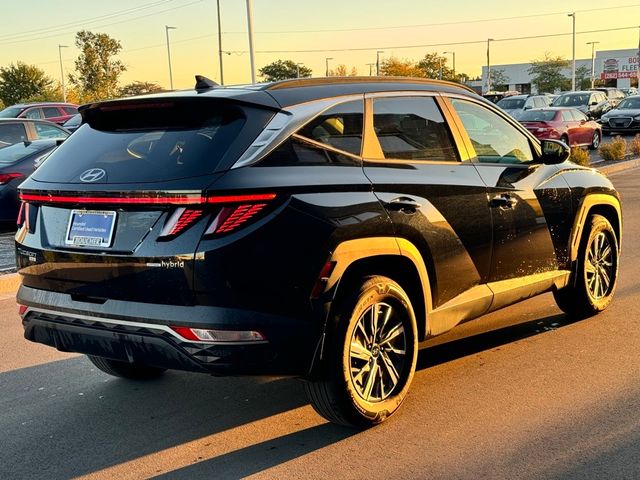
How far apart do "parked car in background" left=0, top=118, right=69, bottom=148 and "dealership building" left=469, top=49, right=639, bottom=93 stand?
89956mm

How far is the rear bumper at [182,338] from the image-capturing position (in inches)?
138

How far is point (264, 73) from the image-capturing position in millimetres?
107125

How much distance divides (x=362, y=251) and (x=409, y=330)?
26.5 inches

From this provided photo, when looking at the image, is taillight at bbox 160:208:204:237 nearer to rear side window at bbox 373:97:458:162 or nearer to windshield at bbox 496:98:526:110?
rear side window at bbox 373:97:458:162

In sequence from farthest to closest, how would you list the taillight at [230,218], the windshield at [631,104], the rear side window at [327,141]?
the windshield at [631,104] < the rear side window at [327,141] < the taillight at [230,218]

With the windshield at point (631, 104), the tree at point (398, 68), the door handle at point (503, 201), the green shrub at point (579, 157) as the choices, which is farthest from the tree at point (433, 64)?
the door handle at point (503, 201)

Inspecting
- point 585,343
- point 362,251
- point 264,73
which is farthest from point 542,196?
point 264,73

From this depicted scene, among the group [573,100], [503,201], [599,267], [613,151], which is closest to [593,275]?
[599,267]

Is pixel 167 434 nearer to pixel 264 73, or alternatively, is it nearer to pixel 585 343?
pixel 585 343

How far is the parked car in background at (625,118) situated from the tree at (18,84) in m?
50.9

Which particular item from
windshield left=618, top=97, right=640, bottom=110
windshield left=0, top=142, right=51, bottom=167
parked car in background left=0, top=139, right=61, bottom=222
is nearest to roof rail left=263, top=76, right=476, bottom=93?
parked car in background left=0, top=139, right=61, bottom=222

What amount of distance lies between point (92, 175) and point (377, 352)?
1792mm

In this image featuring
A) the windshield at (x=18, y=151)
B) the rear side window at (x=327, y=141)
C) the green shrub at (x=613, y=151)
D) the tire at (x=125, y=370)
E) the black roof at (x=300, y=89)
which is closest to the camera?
the rear side window at (x=327, y=141)

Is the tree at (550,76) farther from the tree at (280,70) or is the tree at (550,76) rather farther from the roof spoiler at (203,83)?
the roof spoiler at (203,83)
